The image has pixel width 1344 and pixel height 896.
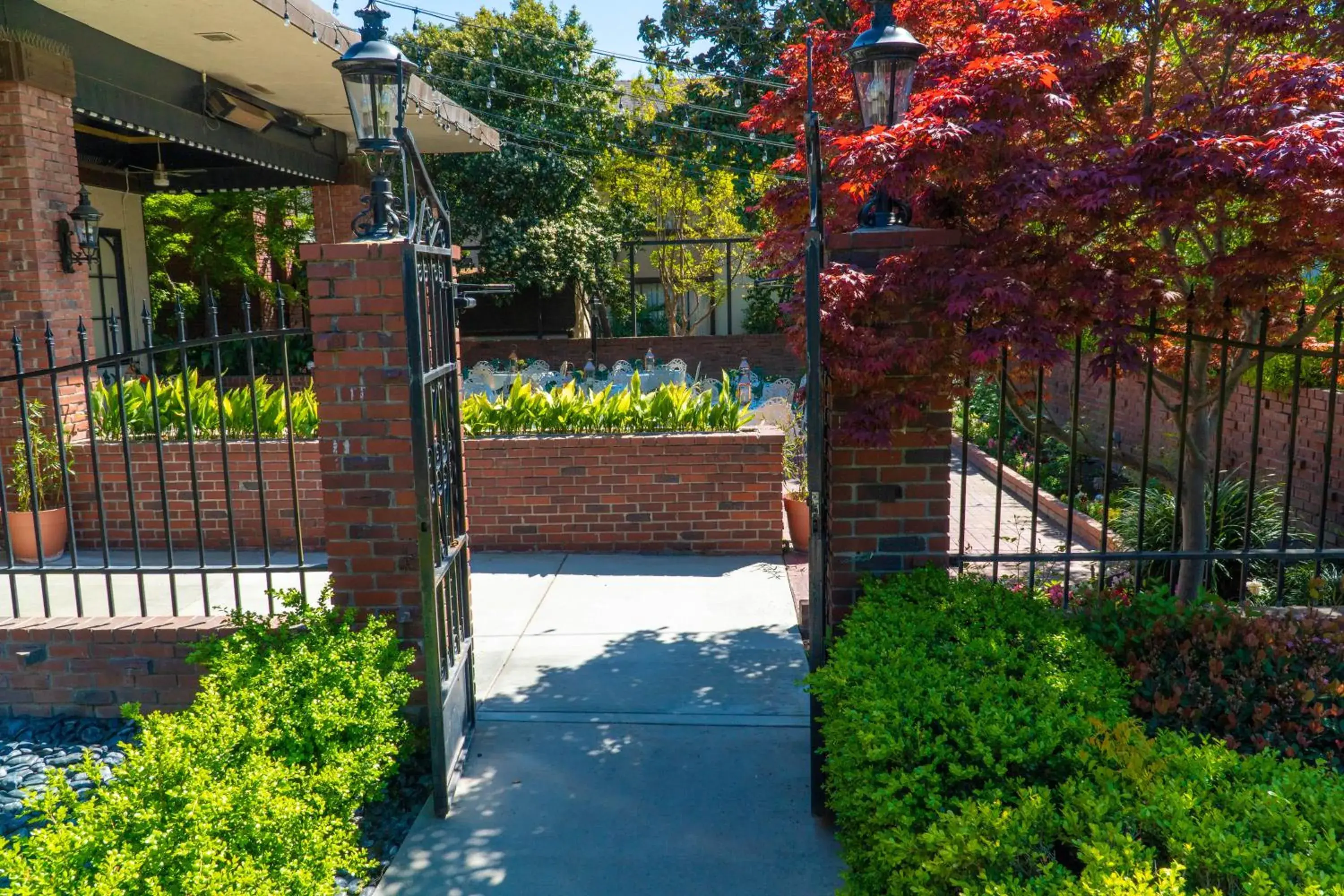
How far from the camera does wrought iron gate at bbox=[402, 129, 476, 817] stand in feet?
10.7

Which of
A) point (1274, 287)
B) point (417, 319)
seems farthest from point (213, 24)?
point (1274, 287)

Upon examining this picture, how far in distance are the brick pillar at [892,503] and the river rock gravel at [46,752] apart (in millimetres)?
2805

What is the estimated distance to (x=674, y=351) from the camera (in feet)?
61.7

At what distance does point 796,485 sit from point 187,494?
4598 millimetres

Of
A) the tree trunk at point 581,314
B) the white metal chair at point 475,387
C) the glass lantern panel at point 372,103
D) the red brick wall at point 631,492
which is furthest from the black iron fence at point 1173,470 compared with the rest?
the tree trunk at point 581,314

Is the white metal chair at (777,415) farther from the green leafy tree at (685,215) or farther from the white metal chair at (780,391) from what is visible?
the green leafy tree at (685,215)

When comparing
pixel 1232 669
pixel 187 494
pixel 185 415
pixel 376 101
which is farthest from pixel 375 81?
pixel 187 494

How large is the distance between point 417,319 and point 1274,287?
138 inches

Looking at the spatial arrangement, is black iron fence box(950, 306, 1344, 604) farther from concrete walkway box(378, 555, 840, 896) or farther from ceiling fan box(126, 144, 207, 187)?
ceiling fan box(126, 144, 207, 187)

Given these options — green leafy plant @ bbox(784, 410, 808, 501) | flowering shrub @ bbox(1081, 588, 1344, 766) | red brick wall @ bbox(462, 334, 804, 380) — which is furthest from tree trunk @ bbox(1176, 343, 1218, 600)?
red brick wall @ bbox(462, 334, 804, 380)

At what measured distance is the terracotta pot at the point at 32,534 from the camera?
6.78m

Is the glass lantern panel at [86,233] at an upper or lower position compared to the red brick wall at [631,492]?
upper

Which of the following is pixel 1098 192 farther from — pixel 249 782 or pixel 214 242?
pixel 214 242

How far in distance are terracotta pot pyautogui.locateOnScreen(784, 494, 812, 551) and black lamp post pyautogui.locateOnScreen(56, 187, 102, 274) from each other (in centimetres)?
547
